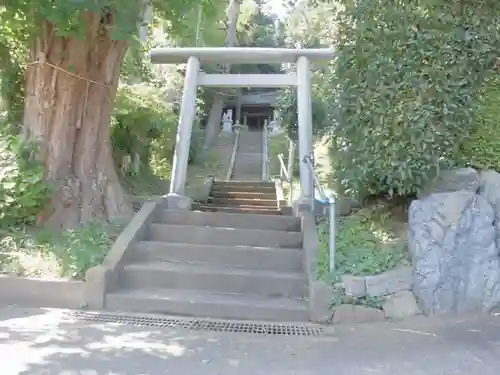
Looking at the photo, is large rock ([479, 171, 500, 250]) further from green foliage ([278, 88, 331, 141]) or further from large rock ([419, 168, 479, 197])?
green foliage ([278, 88, 331, 141])

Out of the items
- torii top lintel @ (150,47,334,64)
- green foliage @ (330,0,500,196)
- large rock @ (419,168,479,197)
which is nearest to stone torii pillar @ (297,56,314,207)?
torii top lintel @ (150,47,334,64)

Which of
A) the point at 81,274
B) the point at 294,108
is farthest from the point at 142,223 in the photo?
the point at 294,108

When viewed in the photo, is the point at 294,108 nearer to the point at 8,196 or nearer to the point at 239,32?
the point at 8,196

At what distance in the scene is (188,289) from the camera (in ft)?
18.2

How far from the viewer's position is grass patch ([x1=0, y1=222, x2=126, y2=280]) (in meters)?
5.40

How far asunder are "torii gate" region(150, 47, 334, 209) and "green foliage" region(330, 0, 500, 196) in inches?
79.4

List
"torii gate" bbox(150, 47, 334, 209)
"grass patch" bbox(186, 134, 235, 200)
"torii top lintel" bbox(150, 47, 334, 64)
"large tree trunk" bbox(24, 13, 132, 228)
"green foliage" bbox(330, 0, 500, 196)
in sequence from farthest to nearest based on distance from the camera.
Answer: "grass patch" bbox(186, 134, 235, 200), "torii top lintel" bbox(150, 47, 334, 64), "torii gate" bbox(150, 47, 334, 209), "large tree trunk" bbox(24, 13, 132, 228), "green foliage" bbox(330, 0, 500, 196)

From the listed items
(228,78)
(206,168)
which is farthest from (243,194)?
(206,168)

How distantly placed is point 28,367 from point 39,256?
2413 millimetres

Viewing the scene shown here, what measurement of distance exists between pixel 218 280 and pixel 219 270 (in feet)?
0.60

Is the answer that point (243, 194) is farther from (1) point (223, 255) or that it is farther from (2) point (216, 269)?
(2) point (216, 269)

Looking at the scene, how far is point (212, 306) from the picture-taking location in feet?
16.7

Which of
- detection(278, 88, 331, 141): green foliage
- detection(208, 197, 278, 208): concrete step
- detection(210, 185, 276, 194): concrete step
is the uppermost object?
detection(278, 88, 331, 141): green foliage

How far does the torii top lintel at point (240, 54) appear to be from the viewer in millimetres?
8227
